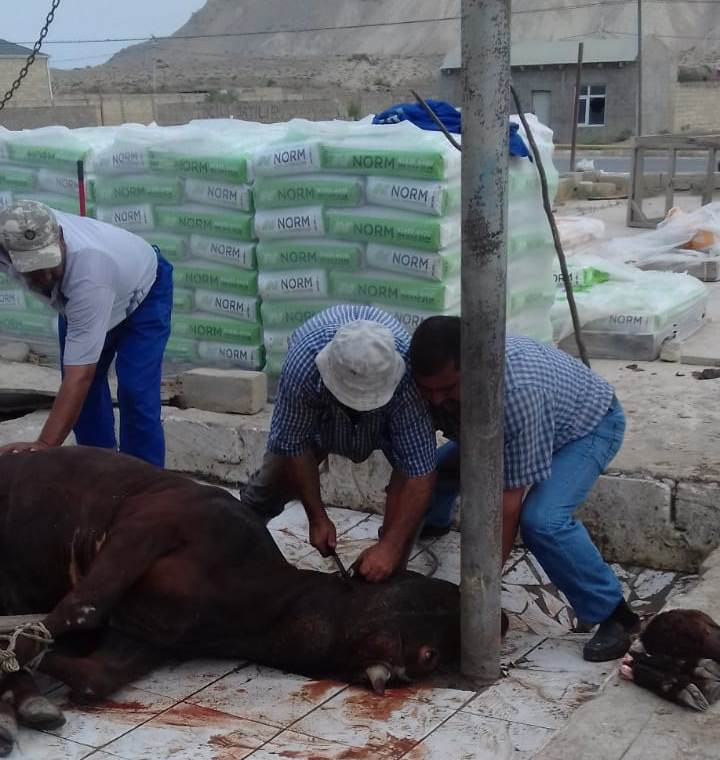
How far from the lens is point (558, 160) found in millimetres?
26188

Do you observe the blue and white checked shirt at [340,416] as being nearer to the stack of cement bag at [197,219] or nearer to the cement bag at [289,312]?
the cement bag at [289,312]

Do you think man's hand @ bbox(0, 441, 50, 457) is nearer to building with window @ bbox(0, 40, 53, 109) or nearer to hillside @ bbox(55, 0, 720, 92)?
building with window @ bbox(0, 40, 53, 109)

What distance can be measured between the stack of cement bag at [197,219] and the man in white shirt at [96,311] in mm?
980

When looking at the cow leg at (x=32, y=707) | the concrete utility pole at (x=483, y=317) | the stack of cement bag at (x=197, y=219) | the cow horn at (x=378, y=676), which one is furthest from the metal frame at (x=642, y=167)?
the cow leg at (x=32, y=707)

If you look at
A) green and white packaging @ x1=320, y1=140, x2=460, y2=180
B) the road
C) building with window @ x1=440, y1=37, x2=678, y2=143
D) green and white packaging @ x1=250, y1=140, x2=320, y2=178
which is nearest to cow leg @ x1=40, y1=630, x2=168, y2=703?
green and white packaging @ x1=320, y1=140, x2=460, y2=180

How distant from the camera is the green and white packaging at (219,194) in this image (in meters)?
5.85

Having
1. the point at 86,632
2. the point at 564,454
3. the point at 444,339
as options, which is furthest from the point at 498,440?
the point at 86,632

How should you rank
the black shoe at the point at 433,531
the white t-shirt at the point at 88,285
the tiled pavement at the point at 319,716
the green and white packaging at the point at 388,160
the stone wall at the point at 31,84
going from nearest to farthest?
the tiled pavement at the point at 319,716 < the white t-shirt at the point at 88,285 < the black shoe at the point at 433,531 < the green and white packaging at the point at 388,160 < the stone wall at the point at 31,84

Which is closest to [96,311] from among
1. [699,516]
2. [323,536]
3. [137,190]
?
[323,536]

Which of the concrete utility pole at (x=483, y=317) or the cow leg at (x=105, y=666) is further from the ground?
the concrete utility pole at (x=483, y=317)

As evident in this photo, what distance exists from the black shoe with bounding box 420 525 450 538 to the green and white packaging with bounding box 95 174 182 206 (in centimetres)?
238

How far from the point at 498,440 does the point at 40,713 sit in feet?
5.09

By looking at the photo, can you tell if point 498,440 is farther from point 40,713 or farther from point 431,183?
point 431,183

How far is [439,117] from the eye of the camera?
18.9ft
